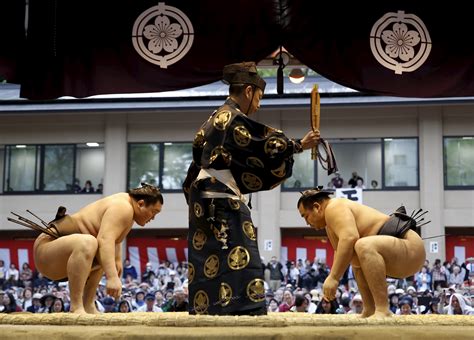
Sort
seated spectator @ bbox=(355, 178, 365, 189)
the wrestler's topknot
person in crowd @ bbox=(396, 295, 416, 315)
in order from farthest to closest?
seated spectator @ bbox=(355, 178, 365, 189), person in crowd @ bbox=(396, 295, 416, 315), the wrestler's topknot

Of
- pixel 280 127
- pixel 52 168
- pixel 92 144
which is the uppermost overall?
pixel 280 127

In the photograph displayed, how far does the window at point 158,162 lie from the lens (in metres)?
16.0

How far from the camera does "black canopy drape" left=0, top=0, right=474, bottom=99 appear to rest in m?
4.00

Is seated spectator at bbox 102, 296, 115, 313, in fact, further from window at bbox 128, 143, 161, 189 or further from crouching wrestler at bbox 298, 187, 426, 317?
window at bbox 128, 143, 161, 189

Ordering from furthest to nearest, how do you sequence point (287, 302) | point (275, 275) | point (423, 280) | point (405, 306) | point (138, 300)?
point (275, 275)
point (423, 280)
point (138, 300)
point (287, 302)
point (405, 306)

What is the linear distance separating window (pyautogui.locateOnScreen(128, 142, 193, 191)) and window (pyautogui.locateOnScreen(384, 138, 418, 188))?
152 inches

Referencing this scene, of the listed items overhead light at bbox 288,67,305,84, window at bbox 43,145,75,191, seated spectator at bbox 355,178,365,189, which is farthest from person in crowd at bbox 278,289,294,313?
window at bbox 43,145,75,191

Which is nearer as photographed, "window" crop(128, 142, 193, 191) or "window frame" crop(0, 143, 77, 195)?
"window" crop(128, 142, 193, 191)

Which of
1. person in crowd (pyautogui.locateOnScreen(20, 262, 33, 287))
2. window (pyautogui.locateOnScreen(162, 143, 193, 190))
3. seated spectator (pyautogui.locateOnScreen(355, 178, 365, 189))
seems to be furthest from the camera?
window (pyautogui.locateOnScreen(162, 143, 193, 190))

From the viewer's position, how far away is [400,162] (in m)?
15.6

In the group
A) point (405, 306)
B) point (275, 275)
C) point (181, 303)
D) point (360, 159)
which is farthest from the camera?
point (360, 159)

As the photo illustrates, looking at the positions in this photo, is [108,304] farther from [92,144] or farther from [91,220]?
[92,144]

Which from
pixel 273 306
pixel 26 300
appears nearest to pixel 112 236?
pixel 273 306

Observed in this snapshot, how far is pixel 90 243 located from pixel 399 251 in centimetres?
142
